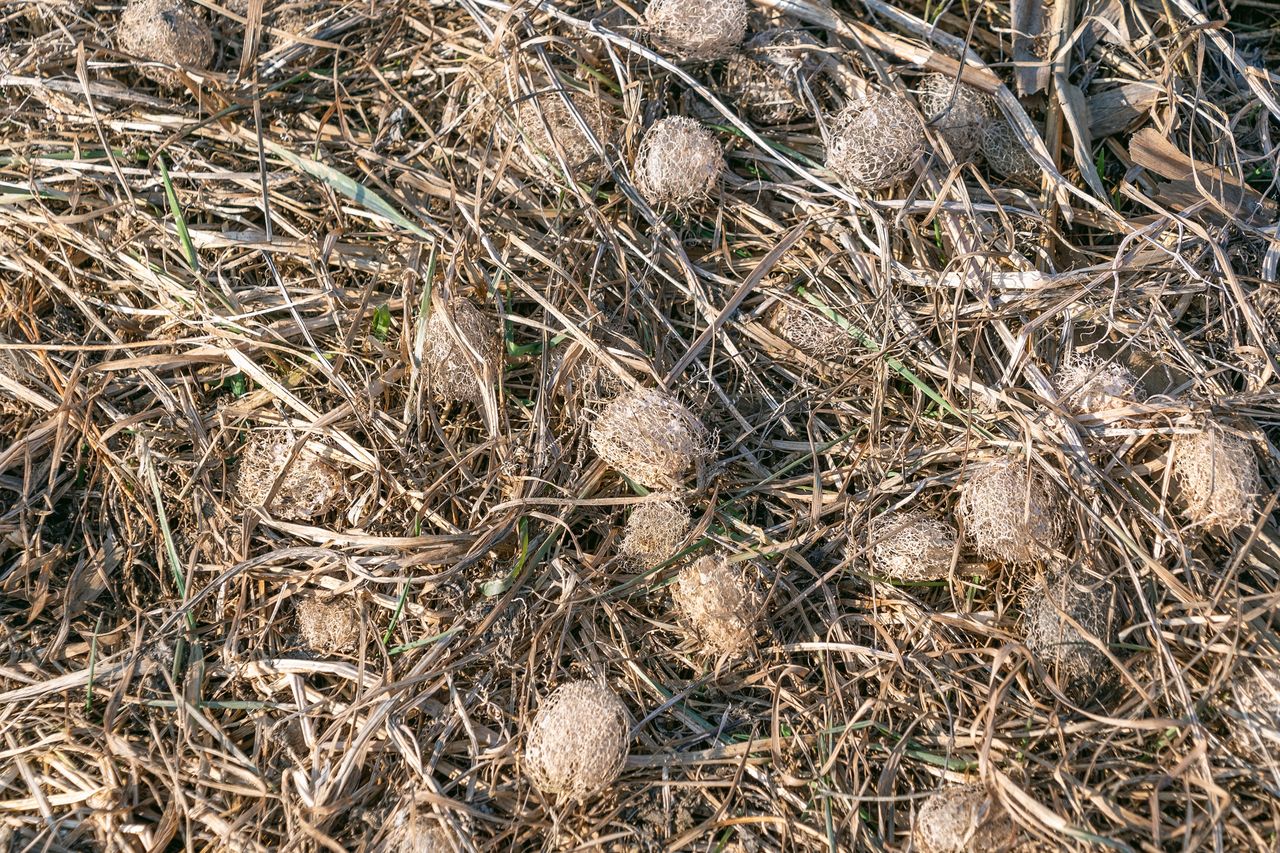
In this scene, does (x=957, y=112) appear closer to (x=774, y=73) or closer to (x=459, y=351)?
(x=774, y=73)

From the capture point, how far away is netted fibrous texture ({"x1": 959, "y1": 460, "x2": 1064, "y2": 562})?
5.43ft

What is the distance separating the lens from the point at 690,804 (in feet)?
5.47

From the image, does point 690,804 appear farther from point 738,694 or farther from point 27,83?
point 27,83

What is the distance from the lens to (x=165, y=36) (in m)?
1.96

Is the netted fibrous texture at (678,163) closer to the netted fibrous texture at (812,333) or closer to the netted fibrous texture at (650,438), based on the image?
the netted fibrous texture at (812,333)

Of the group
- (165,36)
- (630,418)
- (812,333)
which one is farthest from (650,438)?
(165,36)

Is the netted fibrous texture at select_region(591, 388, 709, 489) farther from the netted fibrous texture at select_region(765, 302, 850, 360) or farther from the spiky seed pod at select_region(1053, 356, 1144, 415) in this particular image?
the spiky seed pod at select_region(1053, 356, 1144, 415)

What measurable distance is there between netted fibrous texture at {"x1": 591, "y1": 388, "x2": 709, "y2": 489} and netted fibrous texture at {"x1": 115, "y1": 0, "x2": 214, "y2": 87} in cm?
119

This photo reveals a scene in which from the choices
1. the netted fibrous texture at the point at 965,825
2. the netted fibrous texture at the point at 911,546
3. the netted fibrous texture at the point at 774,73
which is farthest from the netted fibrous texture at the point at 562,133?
the netted fibrous texture at the point at 965,825

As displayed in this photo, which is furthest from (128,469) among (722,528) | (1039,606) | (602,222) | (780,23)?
(1039,606)

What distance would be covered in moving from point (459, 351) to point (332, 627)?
568mm

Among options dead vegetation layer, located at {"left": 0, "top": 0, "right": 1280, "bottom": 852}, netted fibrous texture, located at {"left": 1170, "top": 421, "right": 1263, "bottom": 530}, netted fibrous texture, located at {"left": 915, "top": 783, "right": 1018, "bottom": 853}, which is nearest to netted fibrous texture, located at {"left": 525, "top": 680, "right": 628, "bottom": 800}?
dead vegetation layer, located at {"left": 0, "top": 0, "right": 1280, "bottom": 852}

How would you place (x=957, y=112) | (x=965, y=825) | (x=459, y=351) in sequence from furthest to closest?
1. (x=957, y=112)
2. (x=459, y=351)
3. (x=965, y=825)

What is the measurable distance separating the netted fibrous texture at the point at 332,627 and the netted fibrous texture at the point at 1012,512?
3.77 feet
